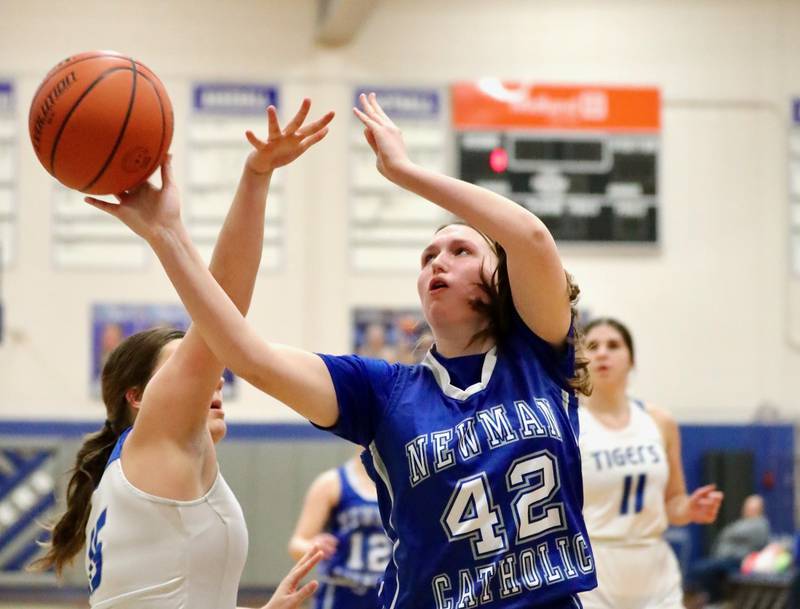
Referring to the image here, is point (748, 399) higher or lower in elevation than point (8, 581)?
higher

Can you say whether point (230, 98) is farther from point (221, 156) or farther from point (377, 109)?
point (377, 109)

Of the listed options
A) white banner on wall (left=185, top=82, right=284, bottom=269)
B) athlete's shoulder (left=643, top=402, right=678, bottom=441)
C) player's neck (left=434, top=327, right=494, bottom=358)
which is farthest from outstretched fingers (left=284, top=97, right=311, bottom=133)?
white banner on wall (left=185, top=82, right=284, bottom=269)

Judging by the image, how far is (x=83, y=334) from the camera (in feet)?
35.7

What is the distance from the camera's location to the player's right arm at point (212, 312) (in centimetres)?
227

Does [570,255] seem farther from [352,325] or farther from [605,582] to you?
[605,582]

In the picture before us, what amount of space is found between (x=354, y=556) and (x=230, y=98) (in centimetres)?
698

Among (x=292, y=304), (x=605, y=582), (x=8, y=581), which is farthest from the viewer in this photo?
(x=292, y=304)

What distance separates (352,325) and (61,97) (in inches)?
339

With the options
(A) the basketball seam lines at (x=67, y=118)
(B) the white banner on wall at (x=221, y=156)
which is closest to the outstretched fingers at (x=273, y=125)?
(A) the basketball seam lines at (x=67, y=118)

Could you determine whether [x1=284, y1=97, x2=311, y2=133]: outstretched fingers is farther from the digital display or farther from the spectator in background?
the digital display

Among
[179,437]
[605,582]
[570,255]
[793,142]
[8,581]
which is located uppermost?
[793,142]

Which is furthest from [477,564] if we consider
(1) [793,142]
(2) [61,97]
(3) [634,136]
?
(1) [793,142]

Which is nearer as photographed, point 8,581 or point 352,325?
point 8,581

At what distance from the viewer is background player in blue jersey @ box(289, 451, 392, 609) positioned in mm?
4988
